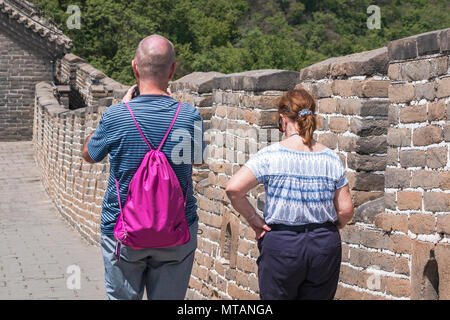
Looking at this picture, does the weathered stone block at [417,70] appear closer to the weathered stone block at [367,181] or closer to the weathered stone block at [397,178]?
the weathered stone block at [397,178]

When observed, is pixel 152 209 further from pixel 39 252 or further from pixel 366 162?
pixel 39 252

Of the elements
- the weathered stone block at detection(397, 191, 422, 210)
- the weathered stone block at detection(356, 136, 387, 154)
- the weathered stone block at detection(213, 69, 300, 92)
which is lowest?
the weathered stone block at detection(397, 191, 422, 210)

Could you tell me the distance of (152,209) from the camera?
3.86 metres

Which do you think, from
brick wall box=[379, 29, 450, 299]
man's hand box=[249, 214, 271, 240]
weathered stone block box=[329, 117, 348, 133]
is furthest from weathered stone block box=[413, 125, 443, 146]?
man's hand box=[249, 214, 271, 240]

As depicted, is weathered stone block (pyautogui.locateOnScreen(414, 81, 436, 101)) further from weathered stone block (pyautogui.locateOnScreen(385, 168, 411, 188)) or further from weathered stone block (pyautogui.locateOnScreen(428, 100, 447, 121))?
Answer: weathered stone block (pyautogui.locateOnScreen(385, 168, 411, 188))

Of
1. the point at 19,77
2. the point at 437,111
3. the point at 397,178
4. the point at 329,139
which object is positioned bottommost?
the point at 397,178

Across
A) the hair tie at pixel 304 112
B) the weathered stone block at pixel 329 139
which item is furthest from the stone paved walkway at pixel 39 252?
the hair tie at pixel 304 112

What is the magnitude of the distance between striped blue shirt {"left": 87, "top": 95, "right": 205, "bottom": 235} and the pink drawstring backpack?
0.21 feet

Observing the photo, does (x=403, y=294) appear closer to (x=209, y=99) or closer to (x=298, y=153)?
(x=298, y=153)

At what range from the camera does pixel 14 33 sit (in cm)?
2775

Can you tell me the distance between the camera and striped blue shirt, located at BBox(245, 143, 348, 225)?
152 inches

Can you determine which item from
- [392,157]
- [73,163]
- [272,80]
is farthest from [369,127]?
[73,163]

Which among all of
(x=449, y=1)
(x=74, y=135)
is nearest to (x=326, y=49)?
(x=449, y=1)

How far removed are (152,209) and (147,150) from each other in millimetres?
277
